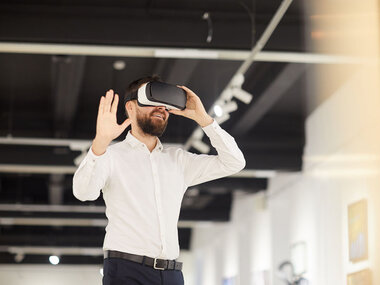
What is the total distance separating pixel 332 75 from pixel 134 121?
588 centimetres

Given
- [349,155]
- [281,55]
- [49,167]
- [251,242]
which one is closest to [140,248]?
Answer: [281,55]

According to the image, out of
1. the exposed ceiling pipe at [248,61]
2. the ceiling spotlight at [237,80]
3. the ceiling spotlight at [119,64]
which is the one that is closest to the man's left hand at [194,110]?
the exposed ceiling pipe at [248,61]

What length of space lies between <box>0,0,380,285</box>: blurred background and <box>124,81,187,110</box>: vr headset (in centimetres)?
58

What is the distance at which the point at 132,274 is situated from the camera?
7.99 feet

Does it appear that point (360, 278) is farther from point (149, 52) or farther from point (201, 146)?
point (149, 52)

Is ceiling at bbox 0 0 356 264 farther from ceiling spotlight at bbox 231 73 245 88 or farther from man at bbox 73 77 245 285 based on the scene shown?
man at bbox 73 77 245 285

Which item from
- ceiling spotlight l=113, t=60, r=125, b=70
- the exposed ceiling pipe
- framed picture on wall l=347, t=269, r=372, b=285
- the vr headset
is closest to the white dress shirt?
the vr headset

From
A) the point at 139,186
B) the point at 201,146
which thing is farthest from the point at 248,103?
the point at 139,186

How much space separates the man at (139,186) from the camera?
2414mm

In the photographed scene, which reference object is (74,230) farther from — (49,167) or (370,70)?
(370,70)

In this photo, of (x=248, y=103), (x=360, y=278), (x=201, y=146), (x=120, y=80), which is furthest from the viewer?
(x=248, y=103)

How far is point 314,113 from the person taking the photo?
862 cm

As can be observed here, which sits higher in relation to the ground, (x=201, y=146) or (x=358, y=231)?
(x=201, y=146)

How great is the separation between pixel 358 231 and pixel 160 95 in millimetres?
4702
